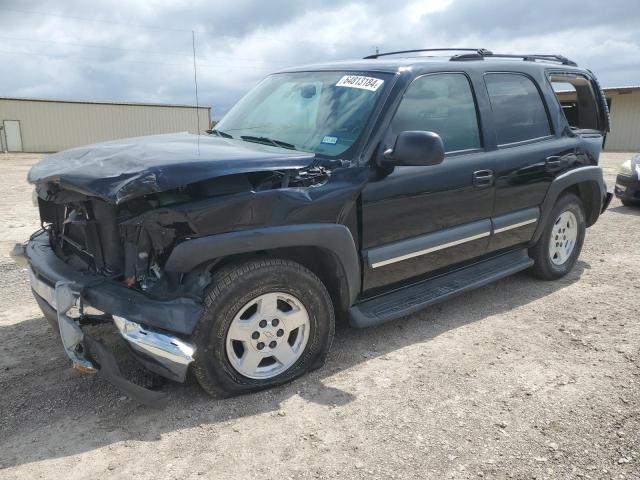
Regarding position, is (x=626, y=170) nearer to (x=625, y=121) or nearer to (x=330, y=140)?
(x=330, y=140)

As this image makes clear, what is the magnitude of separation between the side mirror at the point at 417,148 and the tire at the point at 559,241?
2.10 metres

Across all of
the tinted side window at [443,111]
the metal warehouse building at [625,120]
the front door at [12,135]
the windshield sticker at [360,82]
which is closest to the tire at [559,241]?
the tinted side window at [443,111]

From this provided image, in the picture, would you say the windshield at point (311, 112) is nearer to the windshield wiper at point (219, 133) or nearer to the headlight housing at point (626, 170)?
the windshield wiper at point (219, 133)

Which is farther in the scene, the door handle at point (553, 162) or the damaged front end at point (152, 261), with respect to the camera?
the door handle at point (553, 162)

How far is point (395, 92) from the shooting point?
3.39 metres

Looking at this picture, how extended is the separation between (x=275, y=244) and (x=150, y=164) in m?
0.74

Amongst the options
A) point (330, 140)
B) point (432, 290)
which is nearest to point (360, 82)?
point (330, 140)

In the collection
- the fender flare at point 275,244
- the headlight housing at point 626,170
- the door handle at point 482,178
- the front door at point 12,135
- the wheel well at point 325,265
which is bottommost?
the front door at point 12,135

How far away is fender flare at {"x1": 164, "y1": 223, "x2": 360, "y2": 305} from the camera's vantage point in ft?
8.50

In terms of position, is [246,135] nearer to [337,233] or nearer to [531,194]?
[337,233]

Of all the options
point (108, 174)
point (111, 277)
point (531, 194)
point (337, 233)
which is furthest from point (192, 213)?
point (531, 194)

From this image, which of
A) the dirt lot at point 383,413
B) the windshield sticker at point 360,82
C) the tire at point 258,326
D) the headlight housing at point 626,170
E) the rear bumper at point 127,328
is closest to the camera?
the dirt lot at point 383,413

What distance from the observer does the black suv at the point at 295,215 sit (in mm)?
2621

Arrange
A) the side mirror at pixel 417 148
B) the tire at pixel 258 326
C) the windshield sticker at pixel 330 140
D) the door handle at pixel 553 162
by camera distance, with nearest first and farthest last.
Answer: the tire at pixel 258 326
the side mirror at pixel 417 148
the windshield sticker at pixel 330 140
the door handle at pixel 553 162
